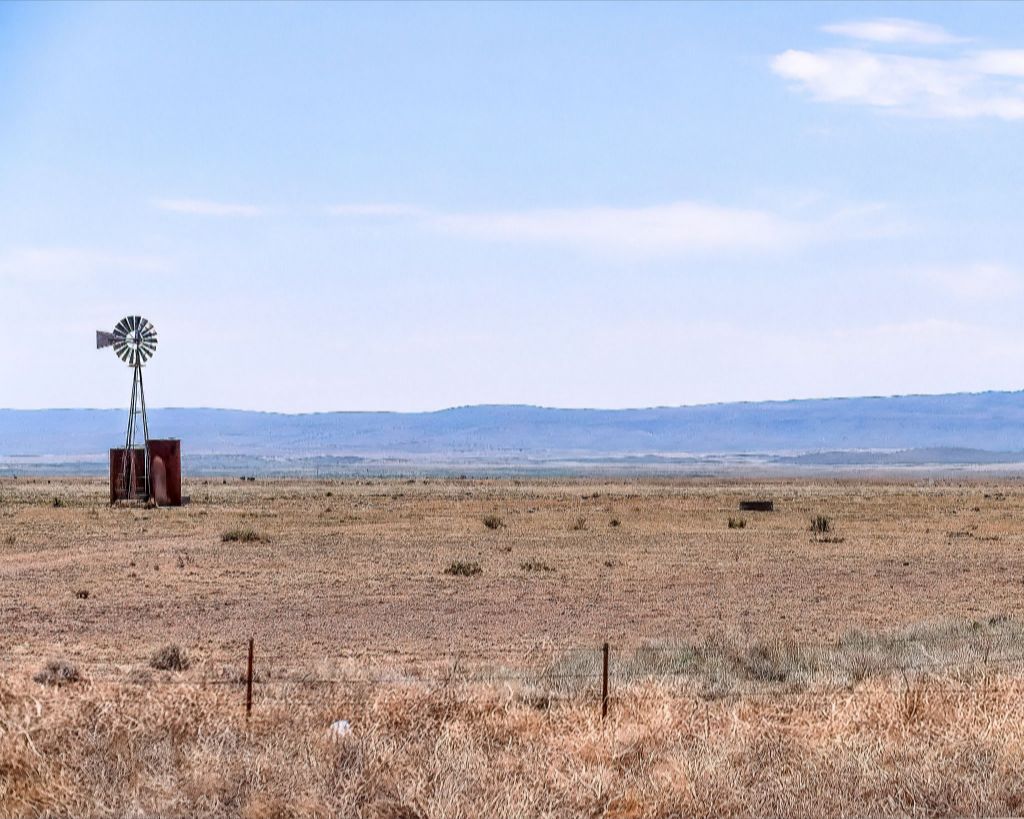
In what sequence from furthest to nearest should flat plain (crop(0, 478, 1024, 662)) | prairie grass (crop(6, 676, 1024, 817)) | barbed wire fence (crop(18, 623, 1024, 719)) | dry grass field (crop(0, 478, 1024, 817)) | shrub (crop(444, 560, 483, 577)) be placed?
shrub (crop(444, 560, 483, 577))
flat plain (crop(0, 478, 1024, 662))
barbed wire fence (crop(18, 623, 1024, 719))
dry grass field (crop(0, 478, 1024, 817))
prairie grass (crop(6, 676, 1024, 817))

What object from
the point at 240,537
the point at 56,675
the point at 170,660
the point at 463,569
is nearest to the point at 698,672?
the point at 170,660

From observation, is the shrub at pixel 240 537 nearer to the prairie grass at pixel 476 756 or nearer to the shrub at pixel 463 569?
the shrub at pixel 463 569

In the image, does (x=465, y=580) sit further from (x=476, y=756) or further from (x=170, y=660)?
(x=476, y=756)

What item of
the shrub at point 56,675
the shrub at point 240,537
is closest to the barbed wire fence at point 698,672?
the shrub at point 56,675

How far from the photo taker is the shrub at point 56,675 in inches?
527

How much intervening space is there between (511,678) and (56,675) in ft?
15.2

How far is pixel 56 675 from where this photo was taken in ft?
46.4

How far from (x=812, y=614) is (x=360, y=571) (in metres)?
11.7

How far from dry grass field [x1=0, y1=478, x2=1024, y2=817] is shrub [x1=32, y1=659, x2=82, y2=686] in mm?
121

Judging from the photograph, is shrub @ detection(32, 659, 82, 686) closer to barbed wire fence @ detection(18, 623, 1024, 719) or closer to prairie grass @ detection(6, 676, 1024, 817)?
barbed wire fence @ detection(18, 623, 1024, 719)

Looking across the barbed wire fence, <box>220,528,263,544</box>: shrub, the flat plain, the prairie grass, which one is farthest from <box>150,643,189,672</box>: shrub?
<box>220,528,263,544</box>: shrub

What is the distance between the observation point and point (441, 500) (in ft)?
236

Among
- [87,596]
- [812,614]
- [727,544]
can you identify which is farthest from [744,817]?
[727,544]

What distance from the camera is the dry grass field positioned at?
33.6 feet
